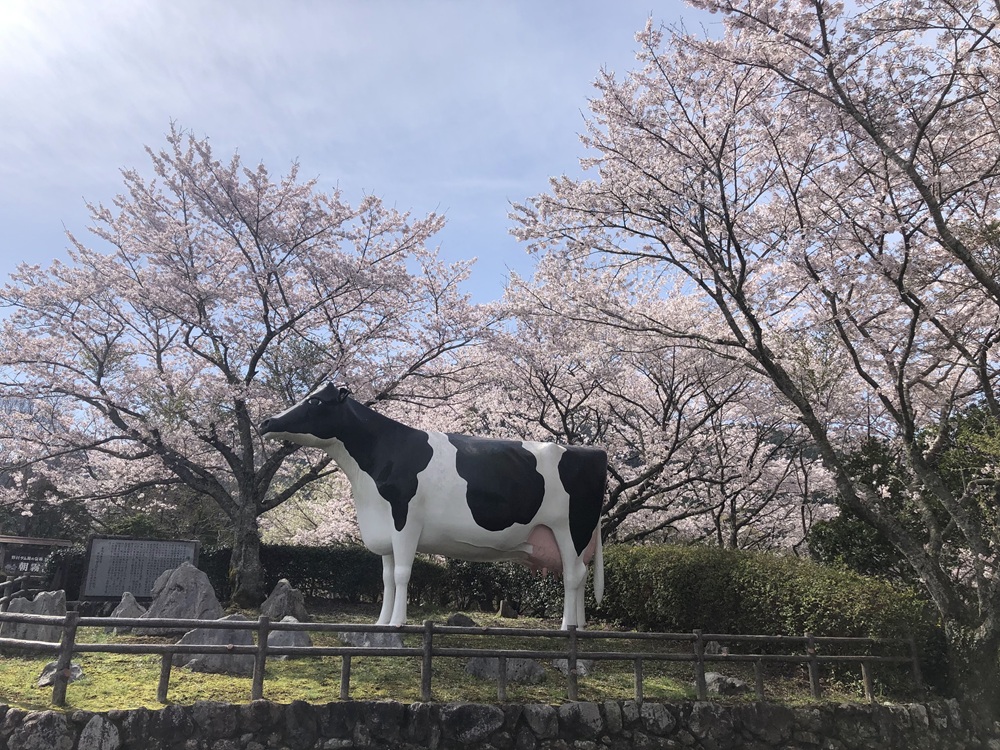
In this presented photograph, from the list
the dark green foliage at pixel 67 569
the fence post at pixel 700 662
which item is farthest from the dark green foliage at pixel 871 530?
the dark green foliage at pixel 67 569

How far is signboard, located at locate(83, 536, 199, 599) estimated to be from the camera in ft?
35.2

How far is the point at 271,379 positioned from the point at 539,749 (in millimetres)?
9875

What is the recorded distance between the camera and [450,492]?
7.63 meters

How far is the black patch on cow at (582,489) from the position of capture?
8.21m

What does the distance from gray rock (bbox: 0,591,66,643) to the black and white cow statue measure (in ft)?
11.7

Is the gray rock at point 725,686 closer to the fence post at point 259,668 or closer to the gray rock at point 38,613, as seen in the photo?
the fence post at point 259,668

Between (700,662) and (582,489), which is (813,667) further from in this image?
(582,489)

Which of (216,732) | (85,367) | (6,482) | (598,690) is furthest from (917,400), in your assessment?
(6,482)

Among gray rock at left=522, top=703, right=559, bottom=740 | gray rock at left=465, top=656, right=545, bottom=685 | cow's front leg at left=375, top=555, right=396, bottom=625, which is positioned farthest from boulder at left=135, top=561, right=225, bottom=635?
gray rock at left=522, top=703, right=559, bottom=740

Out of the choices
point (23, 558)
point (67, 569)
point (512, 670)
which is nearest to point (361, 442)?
point (512, 670)

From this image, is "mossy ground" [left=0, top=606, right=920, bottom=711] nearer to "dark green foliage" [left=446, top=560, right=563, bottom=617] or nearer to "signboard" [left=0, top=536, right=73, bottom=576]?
"dark green foliage" [left=446, top=560, right=563, bottom=617]

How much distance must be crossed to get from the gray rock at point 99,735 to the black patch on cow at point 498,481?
153 inches

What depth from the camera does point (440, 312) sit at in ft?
43.0

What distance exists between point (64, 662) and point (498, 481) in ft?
14.5
